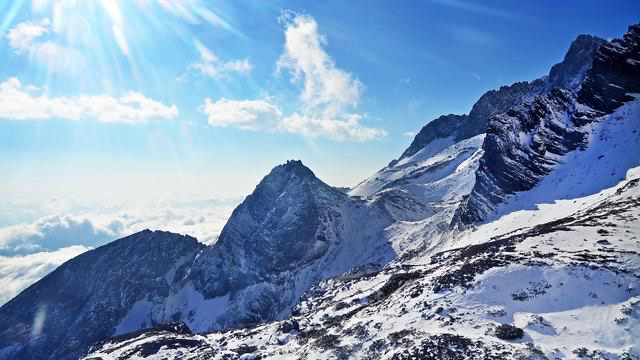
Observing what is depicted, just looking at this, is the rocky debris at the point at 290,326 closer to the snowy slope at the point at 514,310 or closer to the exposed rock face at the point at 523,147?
the snowy slope at the point at 514,310

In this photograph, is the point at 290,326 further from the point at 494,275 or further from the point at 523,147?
the point at 523,147

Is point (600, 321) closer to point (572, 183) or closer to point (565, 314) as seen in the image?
point (565, 314)

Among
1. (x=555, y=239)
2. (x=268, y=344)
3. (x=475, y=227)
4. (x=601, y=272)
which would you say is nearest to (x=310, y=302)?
(x=268, y=344)

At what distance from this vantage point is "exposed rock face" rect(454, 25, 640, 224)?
116 m

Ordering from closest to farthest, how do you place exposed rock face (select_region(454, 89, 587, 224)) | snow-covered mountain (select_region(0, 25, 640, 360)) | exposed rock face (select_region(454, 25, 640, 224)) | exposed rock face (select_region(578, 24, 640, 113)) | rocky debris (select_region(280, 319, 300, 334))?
1. snow-covered mountain (select_region(0, 25, 640, 360))
2. rocky debris (select_region(280, 319, 300, 334))
3. exposed rock face (select_region(578, 24, 640, 113))
4. exposed rock face (select_region(454, 25, 640, 224))
5. exposed rock face (select_region(454, 89, 587, 224))

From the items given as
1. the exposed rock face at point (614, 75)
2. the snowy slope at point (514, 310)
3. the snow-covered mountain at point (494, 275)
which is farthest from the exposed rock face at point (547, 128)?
the snowy slope at point (514, 310)

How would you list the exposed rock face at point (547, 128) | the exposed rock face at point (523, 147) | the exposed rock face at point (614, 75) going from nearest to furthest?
1. the exposed rock face at point (614, 75)
2. the exposed rock face at point (547, 128)
3. the exposed rock face at point (523, 147)

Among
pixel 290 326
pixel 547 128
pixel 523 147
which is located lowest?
pixel 290 326

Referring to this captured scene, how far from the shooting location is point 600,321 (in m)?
42.9

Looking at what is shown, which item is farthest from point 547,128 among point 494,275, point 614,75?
point 494,275

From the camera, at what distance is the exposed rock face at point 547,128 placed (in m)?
116

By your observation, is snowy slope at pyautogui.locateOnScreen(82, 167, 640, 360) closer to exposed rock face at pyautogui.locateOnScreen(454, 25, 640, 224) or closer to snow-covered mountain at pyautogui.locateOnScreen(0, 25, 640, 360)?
snow-covered mountain at pyautogui.locateOnScreen(0, 25, 640, 360)

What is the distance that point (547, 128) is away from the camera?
123875mm

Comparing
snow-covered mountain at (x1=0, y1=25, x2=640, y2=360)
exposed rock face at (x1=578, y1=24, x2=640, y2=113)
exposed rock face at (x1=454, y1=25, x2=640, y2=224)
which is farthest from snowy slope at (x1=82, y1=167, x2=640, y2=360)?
exposed rock face at (x1=578, y1=24, x2=640, y2=113)
